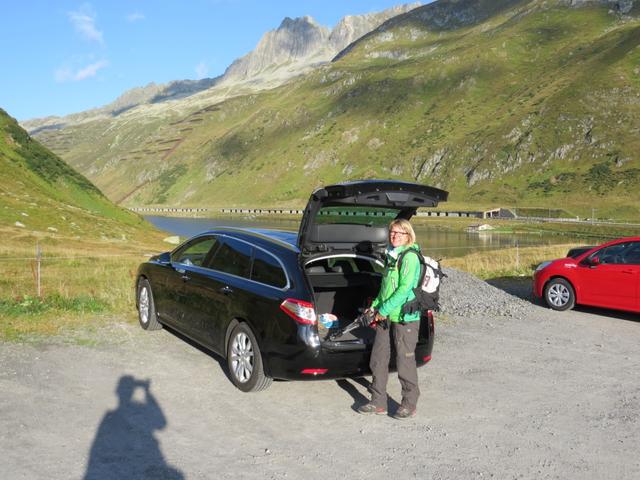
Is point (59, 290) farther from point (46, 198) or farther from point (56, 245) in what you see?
point (46, 198)

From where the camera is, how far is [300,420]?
6098mm

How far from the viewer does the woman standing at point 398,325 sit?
19.4 ft

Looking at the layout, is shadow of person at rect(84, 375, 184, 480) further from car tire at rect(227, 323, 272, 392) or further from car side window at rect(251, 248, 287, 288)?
car side window at rect(251, 248, 287, 288)

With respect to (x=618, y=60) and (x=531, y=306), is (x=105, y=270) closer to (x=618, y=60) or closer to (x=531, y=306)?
(x=531, y=306)

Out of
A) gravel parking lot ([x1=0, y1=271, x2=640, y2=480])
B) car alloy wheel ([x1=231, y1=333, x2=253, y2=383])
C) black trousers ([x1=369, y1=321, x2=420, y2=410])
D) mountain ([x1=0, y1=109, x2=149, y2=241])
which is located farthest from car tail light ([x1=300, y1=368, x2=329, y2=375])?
mountain ([x1=0, y1=109, x2=149, y2=241])

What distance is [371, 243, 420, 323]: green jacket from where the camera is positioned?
5875mm

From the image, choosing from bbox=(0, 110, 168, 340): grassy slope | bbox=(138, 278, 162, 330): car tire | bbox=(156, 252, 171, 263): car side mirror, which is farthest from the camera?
bbox=(0, 110, 168, 340): grassy slope

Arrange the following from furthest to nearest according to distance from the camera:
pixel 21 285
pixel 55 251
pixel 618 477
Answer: pixel 55 251, pixel 21 285, pixel 618 477

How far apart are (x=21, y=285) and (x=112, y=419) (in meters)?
10.7

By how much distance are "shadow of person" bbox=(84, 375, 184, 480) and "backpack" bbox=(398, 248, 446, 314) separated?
2.80 m

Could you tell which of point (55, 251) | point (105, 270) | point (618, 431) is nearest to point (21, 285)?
point (105, 270)

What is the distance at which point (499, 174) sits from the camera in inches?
4564

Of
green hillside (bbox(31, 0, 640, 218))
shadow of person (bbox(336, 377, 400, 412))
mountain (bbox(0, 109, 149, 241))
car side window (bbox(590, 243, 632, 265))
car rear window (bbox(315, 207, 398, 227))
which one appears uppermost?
green hillside (bbox(31, 0, 640, 218))

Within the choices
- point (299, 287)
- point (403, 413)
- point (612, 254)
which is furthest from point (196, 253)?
point (612, 254)
